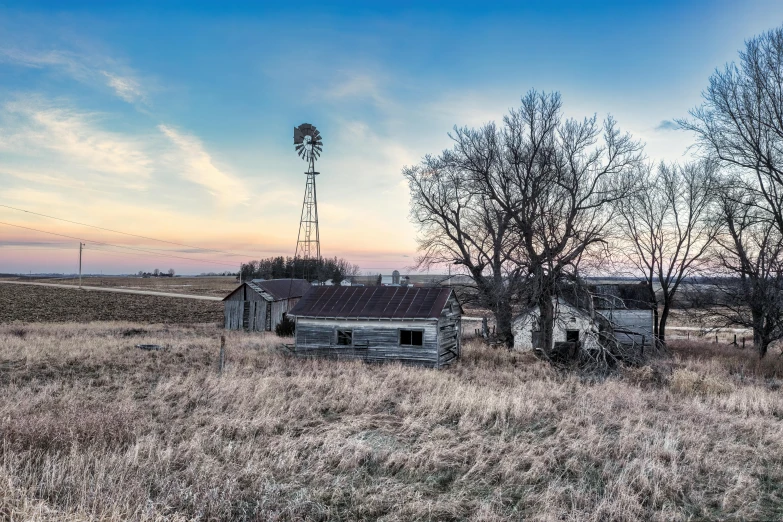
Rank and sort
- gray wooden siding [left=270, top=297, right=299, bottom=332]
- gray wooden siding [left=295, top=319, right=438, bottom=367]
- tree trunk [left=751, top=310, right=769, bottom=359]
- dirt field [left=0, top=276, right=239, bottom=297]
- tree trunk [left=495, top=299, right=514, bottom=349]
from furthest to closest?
1. dirt field [left=0, top=276, right=239, bottom=297]
2. gray wooden siding [left=270, top=297, right=299, bottom=332]
3. tree trunk [left=495, top=299, right=514, bottom=349]
4. tree trunk [left=751, top=310, right=769, bottom=359]
5. gray wooden siding [left=295, top=319, right=438, bottom=367]

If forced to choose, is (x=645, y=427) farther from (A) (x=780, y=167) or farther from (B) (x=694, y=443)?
(A) (x=780, y=167)

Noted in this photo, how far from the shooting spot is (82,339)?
868 inches

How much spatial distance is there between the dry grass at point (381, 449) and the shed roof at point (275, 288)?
1870cm

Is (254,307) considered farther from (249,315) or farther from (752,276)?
(752,276)

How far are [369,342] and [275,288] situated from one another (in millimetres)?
17457

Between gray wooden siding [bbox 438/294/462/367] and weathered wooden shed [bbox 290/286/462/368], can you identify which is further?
gray wooden siding [bbox 438/294/462/367]

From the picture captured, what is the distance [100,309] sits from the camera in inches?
1815

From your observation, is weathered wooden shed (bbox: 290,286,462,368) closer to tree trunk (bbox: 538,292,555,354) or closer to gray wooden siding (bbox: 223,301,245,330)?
tree trunk (bbox: 538,292,555,354)

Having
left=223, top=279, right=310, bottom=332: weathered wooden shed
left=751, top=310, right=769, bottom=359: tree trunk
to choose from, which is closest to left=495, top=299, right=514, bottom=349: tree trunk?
left=751, top=310, right=769, bottom=359: tree trunk

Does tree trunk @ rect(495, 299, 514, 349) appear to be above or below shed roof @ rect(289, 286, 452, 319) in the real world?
below

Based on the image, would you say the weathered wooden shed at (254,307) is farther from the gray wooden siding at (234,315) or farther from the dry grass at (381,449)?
the dry grass at (381,449)

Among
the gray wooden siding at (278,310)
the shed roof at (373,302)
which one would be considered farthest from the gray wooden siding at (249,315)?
the shed roof at (373,302)

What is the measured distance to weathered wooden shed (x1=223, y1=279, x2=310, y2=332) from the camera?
3281 centimetres

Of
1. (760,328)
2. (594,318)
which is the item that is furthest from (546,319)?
(760,328)
